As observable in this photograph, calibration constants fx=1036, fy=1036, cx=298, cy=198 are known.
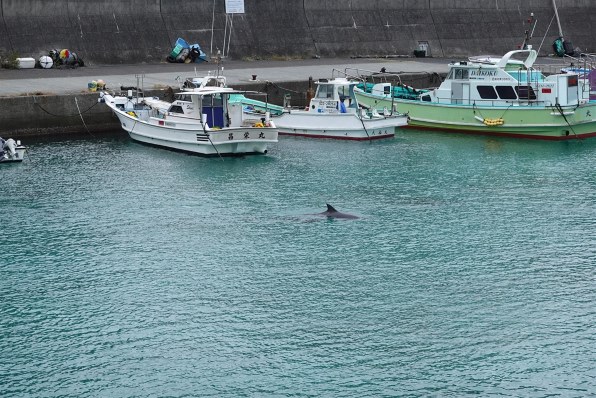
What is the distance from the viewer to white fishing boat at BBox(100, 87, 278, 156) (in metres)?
36.2

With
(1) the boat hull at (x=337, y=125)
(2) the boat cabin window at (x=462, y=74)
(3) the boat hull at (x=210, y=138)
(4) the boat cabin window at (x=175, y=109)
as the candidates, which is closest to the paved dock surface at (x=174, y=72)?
(1) the boat hull at (x=337, y=125)

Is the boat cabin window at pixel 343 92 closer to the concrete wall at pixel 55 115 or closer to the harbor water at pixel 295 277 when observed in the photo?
the harbor water at pixel 295 277

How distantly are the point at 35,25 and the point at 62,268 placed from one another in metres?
25.4

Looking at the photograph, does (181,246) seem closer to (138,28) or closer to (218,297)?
(218,297)

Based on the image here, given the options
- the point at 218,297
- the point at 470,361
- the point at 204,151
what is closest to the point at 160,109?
the point at 204,151

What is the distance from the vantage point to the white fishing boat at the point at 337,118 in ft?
131

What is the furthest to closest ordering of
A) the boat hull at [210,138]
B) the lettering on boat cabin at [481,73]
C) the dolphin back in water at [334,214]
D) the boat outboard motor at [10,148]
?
the lettering on boat cabin at [481,73]
the boat hull at [210,138]
the boat outboard motor at [10,148]
the dolphin back in water at [334,214]

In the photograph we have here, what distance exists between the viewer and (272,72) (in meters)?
48.5

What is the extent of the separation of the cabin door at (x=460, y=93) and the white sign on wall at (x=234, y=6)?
1473 cm

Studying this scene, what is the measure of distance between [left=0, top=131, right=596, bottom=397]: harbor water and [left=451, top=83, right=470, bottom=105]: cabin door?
6.42m

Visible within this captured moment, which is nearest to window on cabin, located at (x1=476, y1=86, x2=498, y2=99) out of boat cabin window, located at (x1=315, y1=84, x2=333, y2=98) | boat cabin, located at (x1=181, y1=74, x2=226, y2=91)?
Result: boat cabin window, located at (x1=315, y1=84, x2=333, y2=98)

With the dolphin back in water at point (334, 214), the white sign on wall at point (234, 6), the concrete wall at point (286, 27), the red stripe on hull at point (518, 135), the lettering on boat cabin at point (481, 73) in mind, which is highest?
the white sign on wall at point (234, 6)

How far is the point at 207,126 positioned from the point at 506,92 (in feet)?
41.1

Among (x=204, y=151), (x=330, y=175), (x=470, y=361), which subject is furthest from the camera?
(x=204, y=151)
